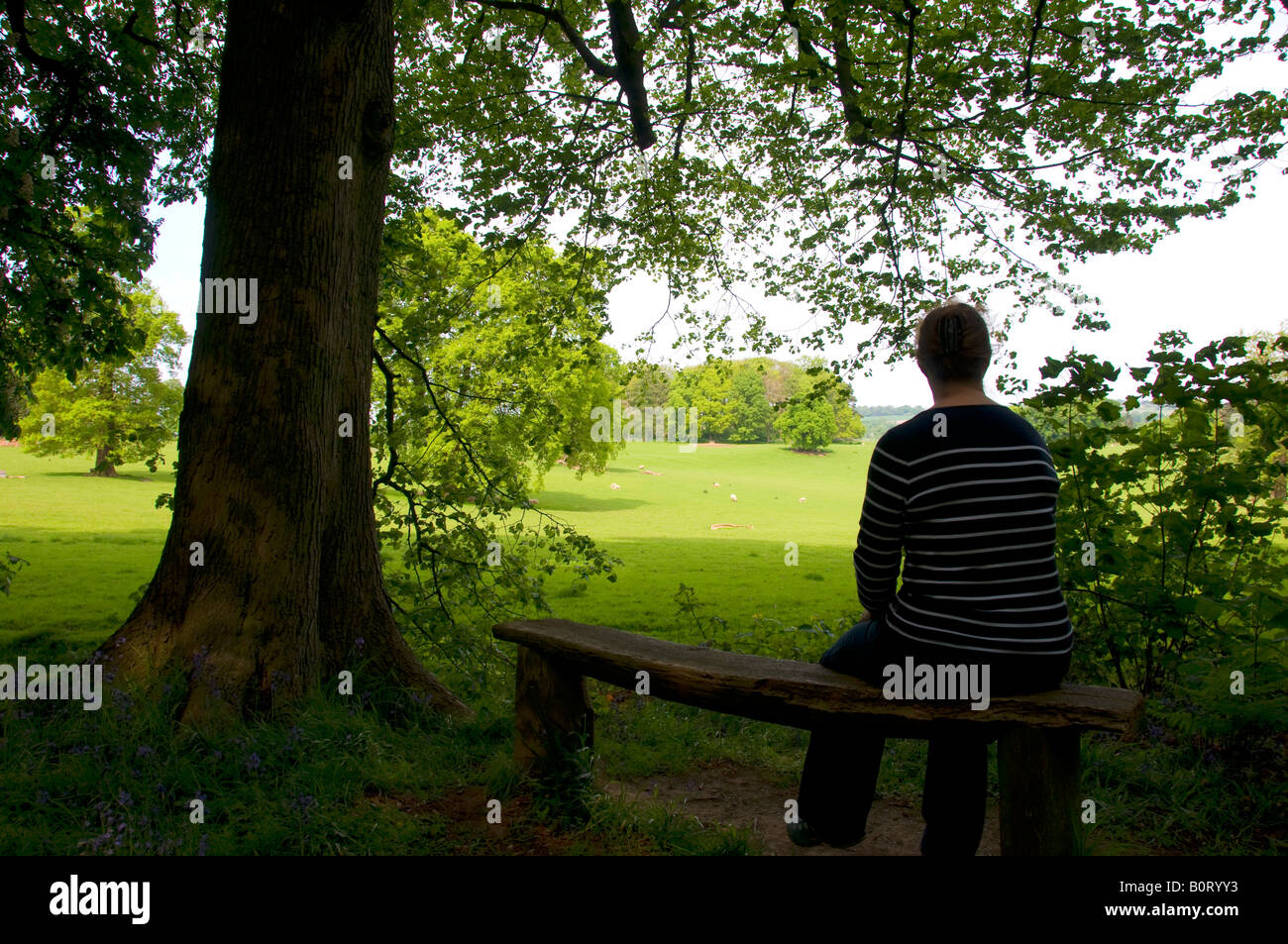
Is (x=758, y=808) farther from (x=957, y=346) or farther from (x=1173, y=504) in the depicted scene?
(x=1173, y=504)

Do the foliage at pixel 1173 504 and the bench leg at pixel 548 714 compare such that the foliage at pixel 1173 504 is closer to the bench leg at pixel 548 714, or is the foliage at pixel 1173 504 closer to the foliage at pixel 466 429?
the bench leg at pixel 548 714

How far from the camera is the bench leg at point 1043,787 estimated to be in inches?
120

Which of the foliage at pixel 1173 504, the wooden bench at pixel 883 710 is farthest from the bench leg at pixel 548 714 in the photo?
the foliage at pixel 1173 504

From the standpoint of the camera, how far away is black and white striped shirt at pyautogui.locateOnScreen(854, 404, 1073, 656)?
287 centimetres

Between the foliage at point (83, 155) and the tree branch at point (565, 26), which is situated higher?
the tree branch at point (565, 26)

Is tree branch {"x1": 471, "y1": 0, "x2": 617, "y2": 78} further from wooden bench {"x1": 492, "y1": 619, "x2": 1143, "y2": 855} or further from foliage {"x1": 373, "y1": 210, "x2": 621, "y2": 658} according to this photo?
wooden bench {"x1": 492, "y1": 619, "x2": 1143, "y2": 855}

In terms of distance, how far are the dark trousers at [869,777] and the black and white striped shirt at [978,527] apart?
0.35m

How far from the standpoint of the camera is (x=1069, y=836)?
3.07 m

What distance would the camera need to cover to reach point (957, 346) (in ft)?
10.1

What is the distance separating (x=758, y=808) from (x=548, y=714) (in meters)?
1.35

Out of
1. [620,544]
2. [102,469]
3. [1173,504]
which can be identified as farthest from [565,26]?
[102,469]

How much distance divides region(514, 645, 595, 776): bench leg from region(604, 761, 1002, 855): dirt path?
1.23ft

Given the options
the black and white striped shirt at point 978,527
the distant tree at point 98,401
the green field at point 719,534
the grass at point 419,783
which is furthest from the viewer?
the distant tree at point 98,401
